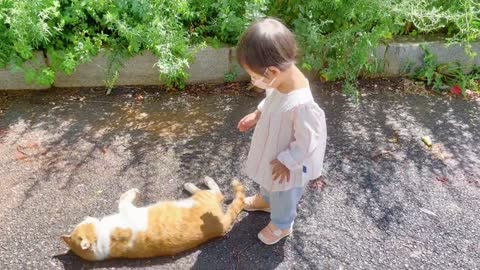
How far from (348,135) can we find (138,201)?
1.68 metres

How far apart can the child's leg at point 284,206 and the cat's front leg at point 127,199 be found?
0.86 metres

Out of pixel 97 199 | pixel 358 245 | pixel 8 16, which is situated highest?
pixel 8 16

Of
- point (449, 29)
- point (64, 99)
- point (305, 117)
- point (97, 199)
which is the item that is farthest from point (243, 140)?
point (449, 29)

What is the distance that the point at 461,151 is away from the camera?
3.29 m

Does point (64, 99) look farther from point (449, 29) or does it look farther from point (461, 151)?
point (449, 29)

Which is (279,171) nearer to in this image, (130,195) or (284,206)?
(284,206)

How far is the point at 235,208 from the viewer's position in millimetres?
2695

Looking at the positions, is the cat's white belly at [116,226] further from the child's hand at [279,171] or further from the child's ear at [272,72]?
the child's ear at [272,72]

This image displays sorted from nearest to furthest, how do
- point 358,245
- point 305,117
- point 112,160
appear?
point 305,117
point 358,245
point 112,160

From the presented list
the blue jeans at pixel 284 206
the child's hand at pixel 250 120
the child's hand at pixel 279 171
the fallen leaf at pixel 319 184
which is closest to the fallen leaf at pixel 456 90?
the fallen leaf at pixel 319 184

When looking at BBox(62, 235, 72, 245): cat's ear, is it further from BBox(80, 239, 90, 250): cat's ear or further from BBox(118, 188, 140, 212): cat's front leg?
BBox(118, 188, 140, 212): cat's front leg

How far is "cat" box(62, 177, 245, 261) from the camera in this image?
2363mm

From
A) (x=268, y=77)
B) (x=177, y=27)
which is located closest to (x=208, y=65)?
(x=177, y=27)

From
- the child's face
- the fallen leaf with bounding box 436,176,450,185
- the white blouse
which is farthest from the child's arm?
the fallen leaf with bounding box 436,176,450,185
